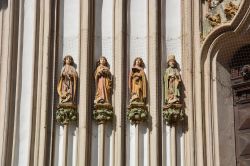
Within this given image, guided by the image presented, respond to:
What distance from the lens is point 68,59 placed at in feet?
36.8

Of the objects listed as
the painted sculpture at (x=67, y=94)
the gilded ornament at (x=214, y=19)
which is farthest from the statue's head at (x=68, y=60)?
the gilded ornament at (x=214, y=19)

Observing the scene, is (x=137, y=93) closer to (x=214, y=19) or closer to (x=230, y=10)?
(x=214, y=19)

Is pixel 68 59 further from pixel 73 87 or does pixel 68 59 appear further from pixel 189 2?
pixel 189 2

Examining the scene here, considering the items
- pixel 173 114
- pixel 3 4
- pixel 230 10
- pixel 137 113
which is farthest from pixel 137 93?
pixel 3 4

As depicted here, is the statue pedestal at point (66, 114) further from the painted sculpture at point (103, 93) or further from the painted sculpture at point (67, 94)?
the painted sculpture at point (103, 93)

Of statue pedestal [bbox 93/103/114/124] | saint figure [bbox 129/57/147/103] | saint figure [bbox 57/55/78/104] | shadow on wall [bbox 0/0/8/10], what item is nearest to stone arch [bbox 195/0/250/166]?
saint figure [bbox 129/57/147/103]

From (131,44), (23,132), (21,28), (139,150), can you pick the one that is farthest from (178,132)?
(21,28)

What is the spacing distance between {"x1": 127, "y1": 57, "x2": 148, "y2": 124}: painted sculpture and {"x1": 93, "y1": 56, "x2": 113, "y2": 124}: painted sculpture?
337 millimetres

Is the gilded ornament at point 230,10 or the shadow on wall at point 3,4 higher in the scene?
the shadow on wall at point 3,4

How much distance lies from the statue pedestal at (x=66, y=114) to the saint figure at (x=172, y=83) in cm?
147

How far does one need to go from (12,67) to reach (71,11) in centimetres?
137

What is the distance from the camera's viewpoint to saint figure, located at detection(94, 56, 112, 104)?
1096 cm

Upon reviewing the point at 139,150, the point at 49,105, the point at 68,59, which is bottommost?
the point at 139,150

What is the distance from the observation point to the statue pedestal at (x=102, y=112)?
10.8 metres
